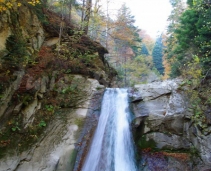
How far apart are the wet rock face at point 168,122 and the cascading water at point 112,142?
1.75 feet

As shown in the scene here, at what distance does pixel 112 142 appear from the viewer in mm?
6844

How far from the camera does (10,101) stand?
593 centimetres

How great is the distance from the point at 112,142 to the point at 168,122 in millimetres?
2536

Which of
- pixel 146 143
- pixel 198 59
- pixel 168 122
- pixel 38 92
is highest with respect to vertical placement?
pixel 198 59

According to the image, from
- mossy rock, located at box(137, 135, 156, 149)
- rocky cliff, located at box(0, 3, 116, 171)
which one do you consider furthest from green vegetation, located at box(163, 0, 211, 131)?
rocky cliff, located at box(0, 3, 116, 171)

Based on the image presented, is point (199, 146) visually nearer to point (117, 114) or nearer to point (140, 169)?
point (140, 169)

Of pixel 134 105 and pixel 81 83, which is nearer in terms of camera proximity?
pixel 134 105

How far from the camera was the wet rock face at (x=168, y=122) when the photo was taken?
673 cm

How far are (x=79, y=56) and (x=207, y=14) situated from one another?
7.08 m

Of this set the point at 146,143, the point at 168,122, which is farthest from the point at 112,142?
the point at 168,122

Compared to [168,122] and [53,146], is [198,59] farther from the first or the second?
[53,146]

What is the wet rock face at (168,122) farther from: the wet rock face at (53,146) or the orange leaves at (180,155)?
the wet rock face at (53,146)

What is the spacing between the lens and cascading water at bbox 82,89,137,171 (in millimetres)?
6159

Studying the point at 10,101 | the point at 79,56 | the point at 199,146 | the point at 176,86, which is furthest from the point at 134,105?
the point at 10,101
